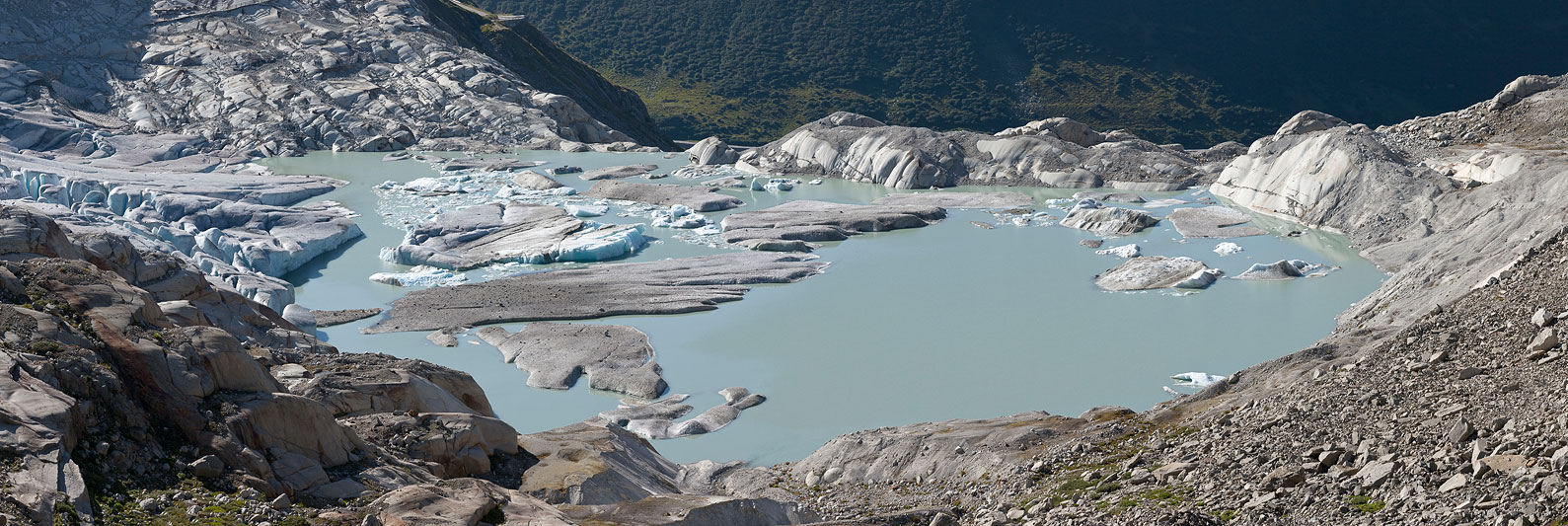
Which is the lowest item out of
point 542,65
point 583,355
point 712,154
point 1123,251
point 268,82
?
point 712,154

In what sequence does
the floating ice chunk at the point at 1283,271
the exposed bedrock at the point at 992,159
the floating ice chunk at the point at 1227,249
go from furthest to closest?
the exposed bedrock at the point at 992,159, the floating ice chunk at the point at 1227,249, the floating ice chunk at the point at 1283,271

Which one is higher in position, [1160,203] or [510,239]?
[1160,203]

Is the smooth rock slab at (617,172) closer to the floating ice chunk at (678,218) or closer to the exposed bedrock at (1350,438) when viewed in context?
the floating ice chunk at (678,218)

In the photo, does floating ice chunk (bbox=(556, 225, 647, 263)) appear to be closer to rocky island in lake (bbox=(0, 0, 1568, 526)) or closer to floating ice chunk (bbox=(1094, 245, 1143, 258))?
rocky island in lake (bbox=(0, 0, 1568, 526))

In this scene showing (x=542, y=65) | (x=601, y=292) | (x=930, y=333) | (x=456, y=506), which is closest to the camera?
(x=456, y=506)

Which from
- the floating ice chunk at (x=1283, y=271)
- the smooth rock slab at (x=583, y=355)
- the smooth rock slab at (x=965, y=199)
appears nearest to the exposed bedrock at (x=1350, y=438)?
the smooth rock slab at (x=583, y=355)

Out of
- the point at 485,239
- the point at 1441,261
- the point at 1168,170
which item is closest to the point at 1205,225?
the point at 1168,170

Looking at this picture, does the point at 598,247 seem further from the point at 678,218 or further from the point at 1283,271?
the point at 1283,271

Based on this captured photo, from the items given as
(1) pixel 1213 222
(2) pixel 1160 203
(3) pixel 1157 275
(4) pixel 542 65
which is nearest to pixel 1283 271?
(3) pixel 1157 275
